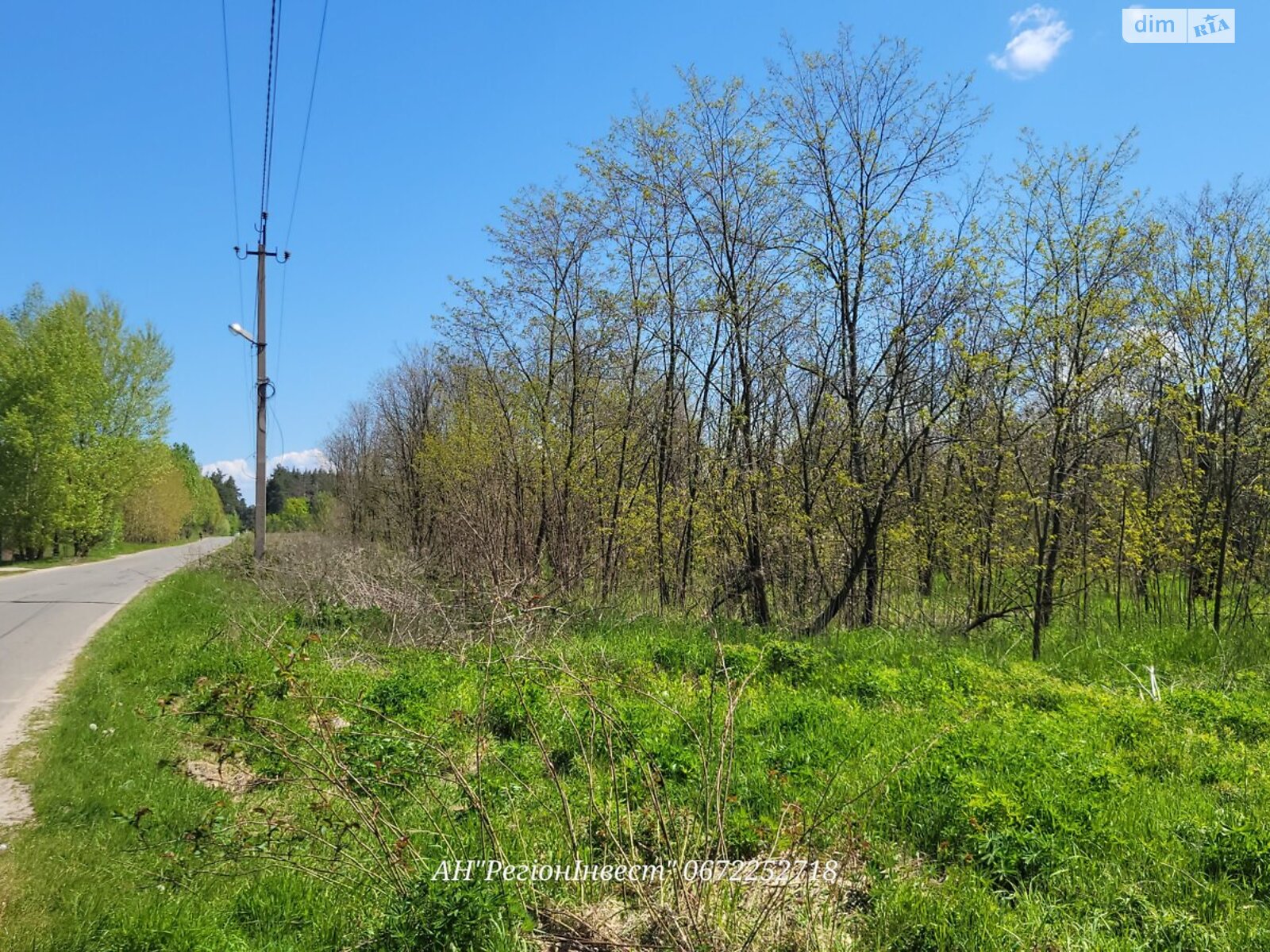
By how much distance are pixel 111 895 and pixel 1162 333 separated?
13604 mm

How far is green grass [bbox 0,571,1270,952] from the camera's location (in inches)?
125

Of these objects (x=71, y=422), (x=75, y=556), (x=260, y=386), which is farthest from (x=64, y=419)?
(x=260, y=386)

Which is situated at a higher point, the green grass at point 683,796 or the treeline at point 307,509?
the treeline at point 307,509

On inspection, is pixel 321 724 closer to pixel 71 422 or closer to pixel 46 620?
pixel 46 620

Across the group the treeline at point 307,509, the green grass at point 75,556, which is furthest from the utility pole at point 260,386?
the green grass at point 75,556

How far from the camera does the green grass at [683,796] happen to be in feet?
10.4

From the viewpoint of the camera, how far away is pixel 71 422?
1140 inches

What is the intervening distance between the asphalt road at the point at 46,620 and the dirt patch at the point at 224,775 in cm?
167

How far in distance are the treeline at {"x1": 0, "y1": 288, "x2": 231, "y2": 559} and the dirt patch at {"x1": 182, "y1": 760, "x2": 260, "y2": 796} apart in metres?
29.4

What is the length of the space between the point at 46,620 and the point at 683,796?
42.3ft

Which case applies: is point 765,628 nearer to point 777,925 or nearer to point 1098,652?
Result: point 1098,652

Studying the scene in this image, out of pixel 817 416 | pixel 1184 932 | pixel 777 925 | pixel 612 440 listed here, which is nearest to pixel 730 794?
pixel 777 925

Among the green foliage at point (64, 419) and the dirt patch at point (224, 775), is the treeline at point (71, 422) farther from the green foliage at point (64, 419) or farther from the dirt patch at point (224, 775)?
the dirt patch at point (224, 775)

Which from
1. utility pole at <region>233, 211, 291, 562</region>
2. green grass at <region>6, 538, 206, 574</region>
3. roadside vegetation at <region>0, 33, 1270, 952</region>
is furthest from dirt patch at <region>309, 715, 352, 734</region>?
green grass at <region>6, 538, 206, 574</region>
